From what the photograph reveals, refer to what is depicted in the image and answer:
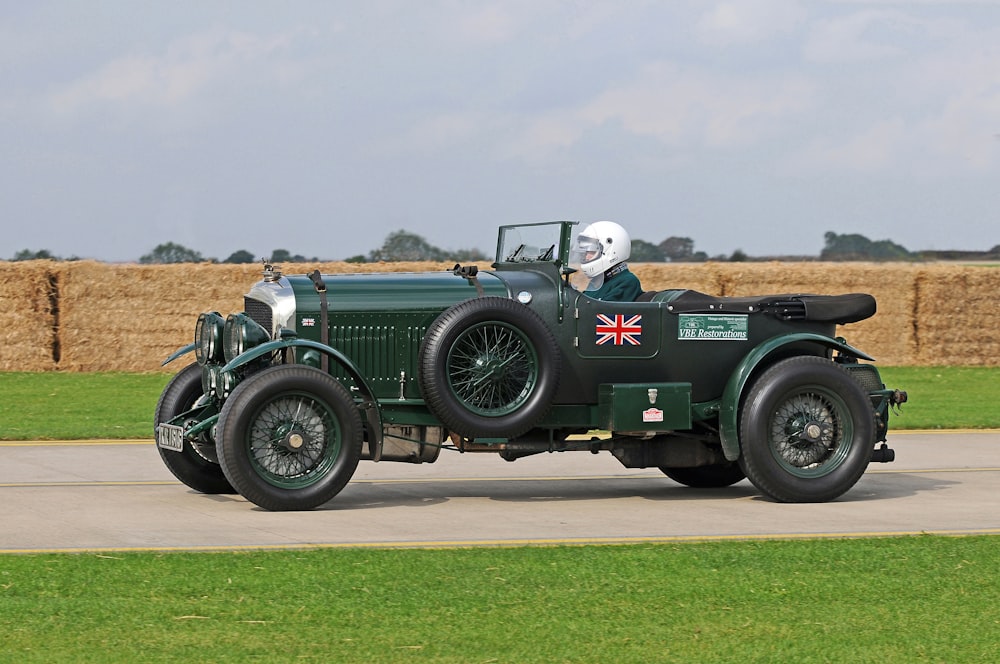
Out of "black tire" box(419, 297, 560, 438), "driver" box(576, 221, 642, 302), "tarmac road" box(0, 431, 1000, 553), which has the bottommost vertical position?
"tarmac road" box(0, 431, 1000, 553)

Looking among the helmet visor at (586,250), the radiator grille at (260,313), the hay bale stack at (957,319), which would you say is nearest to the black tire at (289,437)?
the radiator grille at (260,313)

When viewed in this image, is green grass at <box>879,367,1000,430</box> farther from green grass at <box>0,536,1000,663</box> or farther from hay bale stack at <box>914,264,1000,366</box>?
green grass at <box>0,536,1000,663</box>

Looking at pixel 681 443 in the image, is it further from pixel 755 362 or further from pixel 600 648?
pixel 600 648

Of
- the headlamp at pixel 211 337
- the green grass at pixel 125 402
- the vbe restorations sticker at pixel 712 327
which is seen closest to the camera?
the headlamp at pixel 211 337

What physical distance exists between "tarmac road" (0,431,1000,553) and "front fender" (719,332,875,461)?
1.45ft

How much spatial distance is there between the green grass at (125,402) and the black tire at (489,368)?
5.51 metres

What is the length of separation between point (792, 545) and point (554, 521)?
5.52 feet

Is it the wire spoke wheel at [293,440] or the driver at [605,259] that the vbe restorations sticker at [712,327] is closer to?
the driver at [605,259]

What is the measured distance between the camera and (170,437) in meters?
10.2

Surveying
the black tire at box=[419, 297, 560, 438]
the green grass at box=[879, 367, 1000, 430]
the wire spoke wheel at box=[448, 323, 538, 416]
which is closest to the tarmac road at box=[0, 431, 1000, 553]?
the black tire at box=[419, 297, 560, 438]


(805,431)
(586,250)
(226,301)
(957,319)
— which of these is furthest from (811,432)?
(957,319)

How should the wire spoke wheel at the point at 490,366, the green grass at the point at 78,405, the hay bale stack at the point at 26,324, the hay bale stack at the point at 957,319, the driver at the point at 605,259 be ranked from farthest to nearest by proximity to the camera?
1. the hay bale stack at the point at 957,319
2. the hay bale stack at the point at 26,324
3. the green grass at the point at 78,405
4. the driver at the point at 605,259
5. the wire spoke wheel at the point at 490,366

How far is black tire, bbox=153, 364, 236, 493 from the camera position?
35.3 ft

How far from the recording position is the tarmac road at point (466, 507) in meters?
8.80
